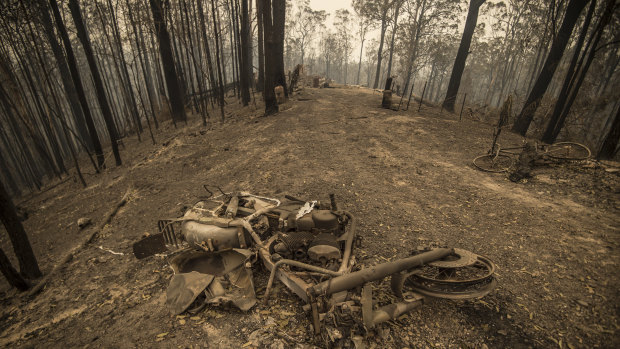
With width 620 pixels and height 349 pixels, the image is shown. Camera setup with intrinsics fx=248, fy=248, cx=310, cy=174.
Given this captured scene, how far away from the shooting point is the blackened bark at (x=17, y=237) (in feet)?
16.2

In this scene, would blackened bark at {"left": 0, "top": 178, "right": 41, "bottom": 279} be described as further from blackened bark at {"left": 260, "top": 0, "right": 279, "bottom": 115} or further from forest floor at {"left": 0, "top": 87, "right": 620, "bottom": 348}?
blackened bark at {"left": 260, "top": 0, "right": 279, "bottom": 115}

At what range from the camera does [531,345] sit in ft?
9.60

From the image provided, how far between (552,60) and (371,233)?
44.4ft

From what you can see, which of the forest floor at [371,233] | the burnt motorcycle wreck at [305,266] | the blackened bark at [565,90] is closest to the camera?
the burnt motorcycle wreck at [305,266]

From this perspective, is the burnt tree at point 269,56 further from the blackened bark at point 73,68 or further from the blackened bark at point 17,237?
the blackened bark at point 17,237

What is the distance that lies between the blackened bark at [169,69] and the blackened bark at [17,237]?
12.0 meters

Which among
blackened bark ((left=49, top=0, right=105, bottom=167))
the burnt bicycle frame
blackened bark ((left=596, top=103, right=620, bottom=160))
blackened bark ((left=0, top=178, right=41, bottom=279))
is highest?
blackened bark ((left=49, top=0, right=105, bottom=167))

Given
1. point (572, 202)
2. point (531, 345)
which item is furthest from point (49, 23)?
point (572, 202)

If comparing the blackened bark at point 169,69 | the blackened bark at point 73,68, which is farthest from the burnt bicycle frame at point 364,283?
the blackened bark at point 169,69

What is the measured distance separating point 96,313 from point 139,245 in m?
1.09

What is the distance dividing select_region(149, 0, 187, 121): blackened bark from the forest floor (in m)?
5.60

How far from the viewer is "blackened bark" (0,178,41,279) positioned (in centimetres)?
495

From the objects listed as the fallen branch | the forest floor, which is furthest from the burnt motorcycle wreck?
the fallen branch

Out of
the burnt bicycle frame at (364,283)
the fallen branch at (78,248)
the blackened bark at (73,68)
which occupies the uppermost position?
→ the blackened bark at (73,68)
